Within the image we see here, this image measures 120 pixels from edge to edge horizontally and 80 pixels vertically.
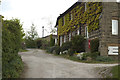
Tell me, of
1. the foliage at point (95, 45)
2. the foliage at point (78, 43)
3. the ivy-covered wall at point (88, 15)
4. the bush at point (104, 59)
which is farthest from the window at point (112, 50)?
the foliage at point (78, 43)

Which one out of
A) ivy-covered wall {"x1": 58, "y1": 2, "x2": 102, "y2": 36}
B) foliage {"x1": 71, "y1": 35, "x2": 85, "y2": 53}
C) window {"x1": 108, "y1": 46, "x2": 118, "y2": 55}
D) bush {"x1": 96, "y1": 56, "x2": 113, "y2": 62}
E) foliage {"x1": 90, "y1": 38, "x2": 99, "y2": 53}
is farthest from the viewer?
foliage {"x1": 71, "y1": 35, "x2": 85, "y2": 53}

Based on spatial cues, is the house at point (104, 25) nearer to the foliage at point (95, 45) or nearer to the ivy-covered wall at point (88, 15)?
the ivy-covered wall at point (88, 15)

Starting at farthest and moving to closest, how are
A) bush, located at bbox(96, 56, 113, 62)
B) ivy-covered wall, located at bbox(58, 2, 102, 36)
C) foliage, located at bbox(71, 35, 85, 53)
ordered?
foliage, located at bbox(71, 35, 85, 53) < ivy-covered wall, located at bbox(58, 2, 102, 36) < bush, located at bbox(96, 56, 113, 62)

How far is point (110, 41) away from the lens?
531 inches

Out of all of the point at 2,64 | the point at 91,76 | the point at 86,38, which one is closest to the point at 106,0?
the point at 86,38

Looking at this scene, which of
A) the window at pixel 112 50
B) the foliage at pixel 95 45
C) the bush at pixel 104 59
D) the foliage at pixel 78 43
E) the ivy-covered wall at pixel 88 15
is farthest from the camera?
the foliage at pixel 78 43

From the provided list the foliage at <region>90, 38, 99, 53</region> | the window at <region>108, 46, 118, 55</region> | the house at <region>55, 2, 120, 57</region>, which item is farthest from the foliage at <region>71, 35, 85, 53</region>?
the window at <region>108, 46, 118, 55</region>

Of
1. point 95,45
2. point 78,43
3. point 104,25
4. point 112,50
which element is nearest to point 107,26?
point 104,25

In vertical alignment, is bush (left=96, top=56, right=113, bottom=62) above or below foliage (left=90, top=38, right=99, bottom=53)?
below

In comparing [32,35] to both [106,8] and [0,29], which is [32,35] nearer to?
[106,8]

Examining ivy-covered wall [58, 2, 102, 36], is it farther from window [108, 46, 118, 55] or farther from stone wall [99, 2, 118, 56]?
window [108, 46, 118, 55]

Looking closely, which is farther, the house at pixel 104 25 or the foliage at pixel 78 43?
the foliage at pixel 78 43

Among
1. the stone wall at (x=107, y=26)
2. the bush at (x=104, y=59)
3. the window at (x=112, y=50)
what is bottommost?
the bush at (x=104, y=59)

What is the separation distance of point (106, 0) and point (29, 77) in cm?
1059
